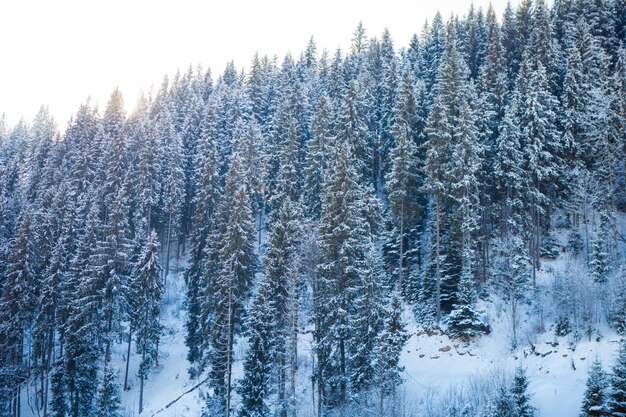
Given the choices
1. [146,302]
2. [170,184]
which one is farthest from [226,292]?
[170,184]

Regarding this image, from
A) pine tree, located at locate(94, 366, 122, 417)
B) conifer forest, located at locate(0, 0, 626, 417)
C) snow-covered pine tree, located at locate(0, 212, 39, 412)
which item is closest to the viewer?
conifer forest, located at locate(0, 0, 626, 417)

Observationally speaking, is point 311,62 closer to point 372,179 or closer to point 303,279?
point 372,179

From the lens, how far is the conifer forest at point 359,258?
1220 inches

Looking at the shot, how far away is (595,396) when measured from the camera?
71.6ft

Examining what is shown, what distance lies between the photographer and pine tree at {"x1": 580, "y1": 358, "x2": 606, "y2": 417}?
21.6 metres

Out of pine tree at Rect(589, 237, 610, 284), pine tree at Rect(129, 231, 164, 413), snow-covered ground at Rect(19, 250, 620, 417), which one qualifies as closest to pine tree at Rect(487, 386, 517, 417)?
snow-covered ground at Rect(19, 250, 620, 417)

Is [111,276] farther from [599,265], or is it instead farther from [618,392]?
[599,265]

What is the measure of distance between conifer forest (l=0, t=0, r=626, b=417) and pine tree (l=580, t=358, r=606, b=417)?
3.7 inches

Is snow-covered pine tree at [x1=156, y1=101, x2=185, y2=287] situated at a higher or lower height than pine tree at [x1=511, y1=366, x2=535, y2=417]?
higher

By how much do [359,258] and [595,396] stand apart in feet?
54.7

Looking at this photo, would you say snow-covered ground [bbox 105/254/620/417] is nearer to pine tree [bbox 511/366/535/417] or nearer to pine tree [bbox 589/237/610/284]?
pine tree [bbox 511/366/535/417]

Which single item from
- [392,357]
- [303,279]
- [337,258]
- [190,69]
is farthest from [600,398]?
[190,69]

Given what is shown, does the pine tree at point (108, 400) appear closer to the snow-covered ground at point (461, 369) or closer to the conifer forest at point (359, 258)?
the conifer forest at point (359, 258)

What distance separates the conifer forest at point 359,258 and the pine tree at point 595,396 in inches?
3.7
